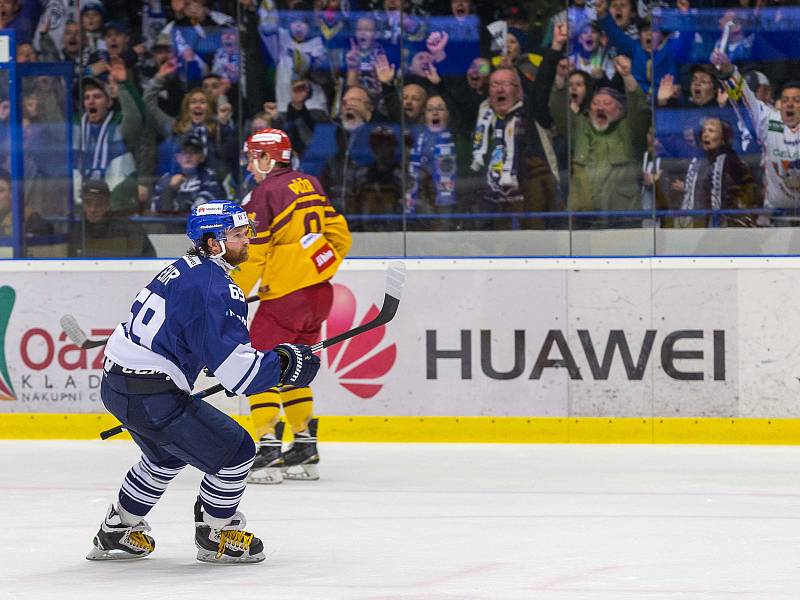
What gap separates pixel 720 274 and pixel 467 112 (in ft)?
5.17

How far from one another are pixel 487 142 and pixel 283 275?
2.02 metres

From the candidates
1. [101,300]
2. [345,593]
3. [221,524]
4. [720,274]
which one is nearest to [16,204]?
[101,300]

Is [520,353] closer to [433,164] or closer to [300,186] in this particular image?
[433,164]

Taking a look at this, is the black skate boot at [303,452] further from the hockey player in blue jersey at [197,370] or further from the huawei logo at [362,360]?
the hockey player in blue jersey at [197,370]

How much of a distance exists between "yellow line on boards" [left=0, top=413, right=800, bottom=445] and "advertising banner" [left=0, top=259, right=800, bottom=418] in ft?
0.13

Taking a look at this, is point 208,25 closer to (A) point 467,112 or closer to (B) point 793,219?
(A) point 467,112

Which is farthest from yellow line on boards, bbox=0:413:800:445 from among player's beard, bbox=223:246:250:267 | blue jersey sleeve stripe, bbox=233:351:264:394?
blue jersey sleeve stripe, bbox=233:351:264:394

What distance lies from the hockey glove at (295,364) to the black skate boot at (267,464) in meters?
1.81

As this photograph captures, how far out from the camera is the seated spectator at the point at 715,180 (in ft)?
25.0

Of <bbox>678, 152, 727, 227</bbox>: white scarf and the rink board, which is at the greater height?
<bbox>678, 152, 727, 227</bbox>: white scarf

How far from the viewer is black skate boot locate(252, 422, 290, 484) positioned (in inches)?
243

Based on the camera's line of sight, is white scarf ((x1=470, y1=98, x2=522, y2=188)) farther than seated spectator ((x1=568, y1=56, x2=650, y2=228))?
Yes

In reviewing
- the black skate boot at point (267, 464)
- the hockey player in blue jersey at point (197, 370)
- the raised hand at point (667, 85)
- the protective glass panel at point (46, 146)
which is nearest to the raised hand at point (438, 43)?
the raised hand at point (667, 85)

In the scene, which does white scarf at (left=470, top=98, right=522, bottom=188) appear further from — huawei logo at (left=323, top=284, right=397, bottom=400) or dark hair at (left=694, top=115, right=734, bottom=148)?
huawei logo at (left=323, top=284, right=397, bottom=400)
